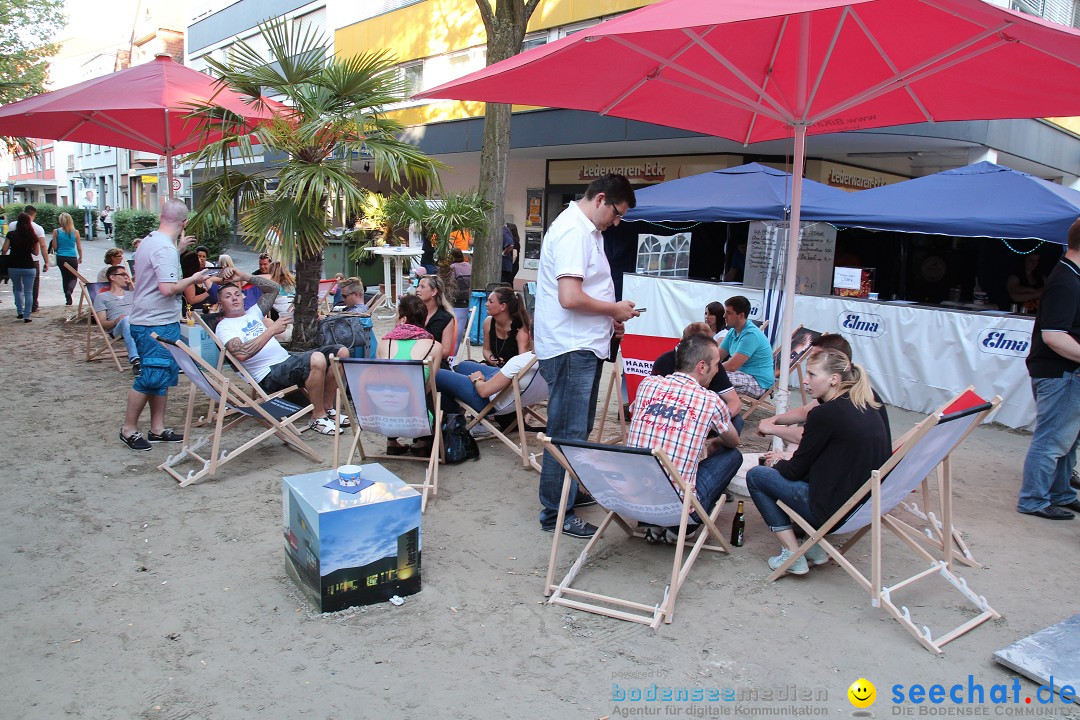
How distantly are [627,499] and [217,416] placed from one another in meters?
2.88

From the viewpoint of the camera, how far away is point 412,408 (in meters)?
4.46

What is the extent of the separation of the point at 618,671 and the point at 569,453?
0.86m

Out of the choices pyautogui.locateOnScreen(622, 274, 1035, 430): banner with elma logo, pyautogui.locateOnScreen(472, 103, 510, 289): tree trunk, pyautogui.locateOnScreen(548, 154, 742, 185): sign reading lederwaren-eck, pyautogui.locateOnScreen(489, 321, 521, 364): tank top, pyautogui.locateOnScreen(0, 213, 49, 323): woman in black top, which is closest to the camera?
pyautogui.locateOnScreen(489, 321, 521, 364): tank top

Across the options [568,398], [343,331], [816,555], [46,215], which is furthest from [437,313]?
[46,215]

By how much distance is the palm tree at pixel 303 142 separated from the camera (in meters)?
7.16

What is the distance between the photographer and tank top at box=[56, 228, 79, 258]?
1205 cm

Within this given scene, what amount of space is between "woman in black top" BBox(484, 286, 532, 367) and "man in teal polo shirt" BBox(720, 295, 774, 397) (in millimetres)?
1656

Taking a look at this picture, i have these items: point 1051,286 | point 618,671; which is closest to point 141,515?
point 618,671

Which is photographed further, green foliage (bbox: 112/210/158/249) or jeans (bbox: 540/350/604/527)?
green foliage (bbox: 112/210/158/249)

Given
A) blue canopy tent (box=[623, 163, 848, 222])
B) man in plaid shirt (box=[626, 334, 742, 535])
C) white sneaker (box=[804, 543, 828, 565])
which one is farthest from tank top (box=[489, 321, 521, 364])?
blue canopy tent (box=[623, 163, 848, 222])

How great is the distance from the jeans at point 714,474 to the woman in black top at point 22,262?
11007mm

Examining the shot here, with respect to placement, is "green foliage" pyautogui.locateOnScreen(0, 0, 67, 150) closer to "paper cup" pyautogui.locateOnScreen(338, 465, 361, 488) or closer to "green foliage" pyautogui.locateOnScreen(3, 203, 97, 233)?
"green foliage" pyautogui.locateOnScreen(3, 203, 97, 233)

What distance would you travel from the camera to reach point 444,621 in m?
3.09

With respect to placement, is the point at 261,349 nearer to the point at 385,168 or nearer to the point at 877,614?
the point at 385,168
